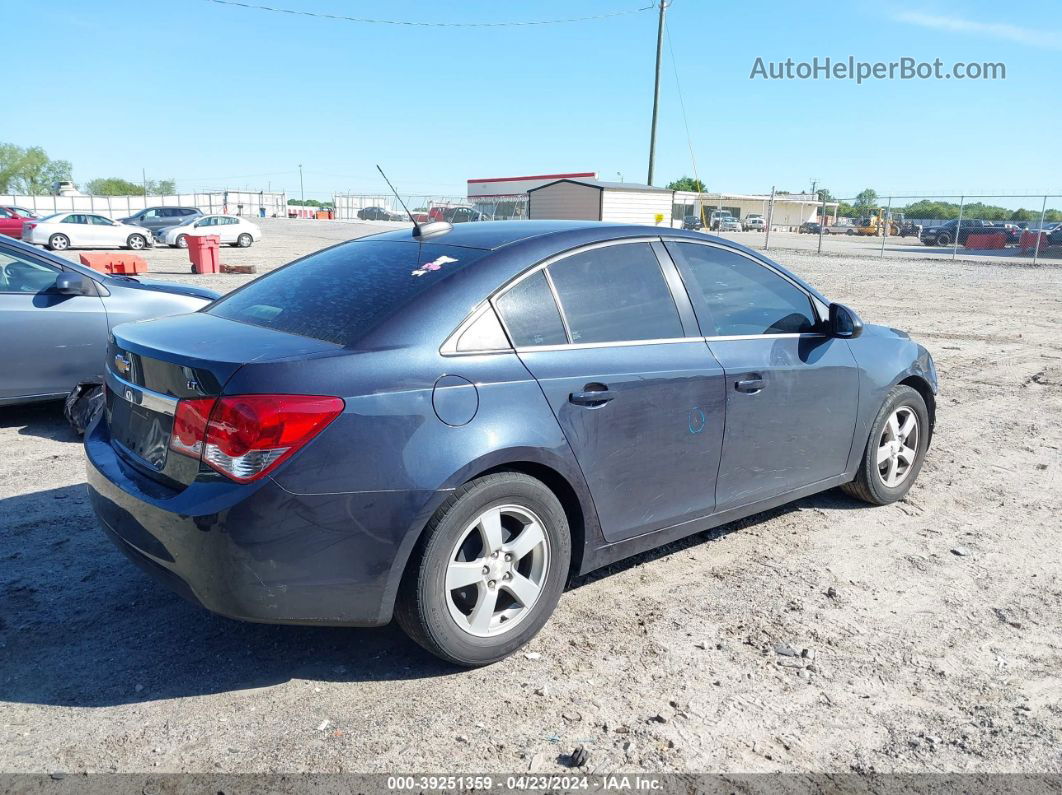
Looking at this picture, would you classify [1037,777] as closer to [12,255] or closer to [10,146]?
[12,255]

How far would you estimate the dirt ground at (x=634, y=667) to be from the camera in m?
2.78

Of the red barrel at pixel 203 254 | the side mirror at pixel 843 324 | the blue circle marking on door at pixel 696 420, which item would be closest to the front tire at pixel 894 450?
the side mirror at pixel 843 324

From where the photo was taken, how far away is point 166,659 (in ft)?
10.8

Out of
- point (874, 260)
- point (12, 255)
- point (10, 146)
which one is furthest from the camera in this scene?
point (10, 146)

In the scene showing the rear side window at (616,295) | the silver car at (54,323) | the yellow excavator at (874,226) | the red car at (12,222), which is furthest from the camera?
the yellow excavator at (874,226)

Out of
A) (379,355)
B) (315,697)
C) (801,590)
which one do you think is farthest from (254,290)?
(801,590)

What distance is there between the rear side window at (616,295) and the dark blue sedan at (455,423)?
1 centimetres

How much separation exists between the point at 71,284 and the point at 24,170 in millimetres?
109501

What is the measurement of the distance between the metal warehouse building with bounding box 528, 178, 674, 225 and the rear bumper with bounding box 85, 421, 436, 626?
2935 centimetres

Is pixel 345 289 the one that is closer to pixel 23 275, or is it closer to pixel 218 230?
pixel 23 275

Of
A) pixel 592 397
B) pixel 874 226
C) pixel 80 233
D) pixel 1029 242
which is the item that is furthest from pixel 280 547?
pixel 874 226

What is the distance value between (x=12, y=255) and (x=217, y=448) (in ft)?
15.4

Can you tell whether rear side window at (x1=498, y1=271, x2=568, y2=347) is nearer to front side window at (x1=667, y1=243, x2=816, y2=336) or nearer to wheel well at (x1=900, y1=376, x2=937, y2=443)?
front side window at (x1=667, y1=243, x2=816, y2=336)

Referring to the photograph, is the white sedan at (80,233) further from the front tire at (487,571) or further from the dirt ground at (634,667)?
the front tire at (487,571)
